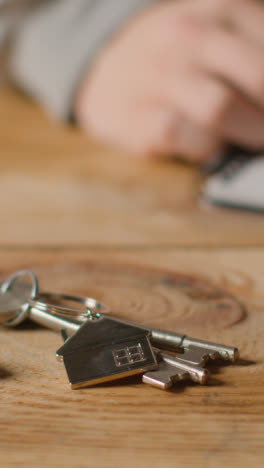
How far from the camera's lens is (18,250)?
56 cm

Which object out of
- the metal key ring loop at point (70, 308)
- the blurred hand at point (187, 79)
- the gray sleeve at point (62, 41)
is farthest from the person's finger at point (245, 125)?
the metal key ring loop at point (70, 308)

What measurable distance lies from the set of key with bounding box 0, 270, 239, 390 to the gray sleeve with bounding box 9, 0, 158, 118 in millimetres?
627

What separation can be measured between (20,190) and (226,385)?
0.50m

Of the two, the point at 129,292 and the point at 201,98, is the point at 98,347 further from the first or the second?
the point at 201,98

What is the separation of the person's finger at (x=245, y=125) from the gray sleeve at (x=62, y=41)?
1.02 feet

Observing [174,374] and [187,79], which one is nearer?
[174,374]

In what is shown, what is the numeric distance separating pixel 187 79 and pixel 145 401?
0.55 metres

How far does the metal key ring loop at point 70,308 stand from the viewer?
41 centimetres

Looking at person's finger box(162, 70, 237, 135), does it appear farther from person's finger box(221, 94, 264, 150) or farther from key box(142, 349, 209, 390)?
key box(142, 349, 209, 390)

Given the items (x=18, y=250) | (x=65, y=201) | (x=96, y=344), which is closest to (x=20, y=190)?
(x=65, y=201)

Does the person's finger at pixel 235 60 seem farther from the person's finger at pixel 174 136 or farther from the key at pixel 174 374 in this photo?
the key at pixel 174 374

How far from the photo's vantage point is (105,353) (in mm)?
358

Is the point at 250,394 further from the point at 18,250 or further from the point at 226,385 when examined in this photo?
the point at 18,250

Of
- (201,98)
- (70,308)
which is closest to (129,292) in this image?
(70,308)
